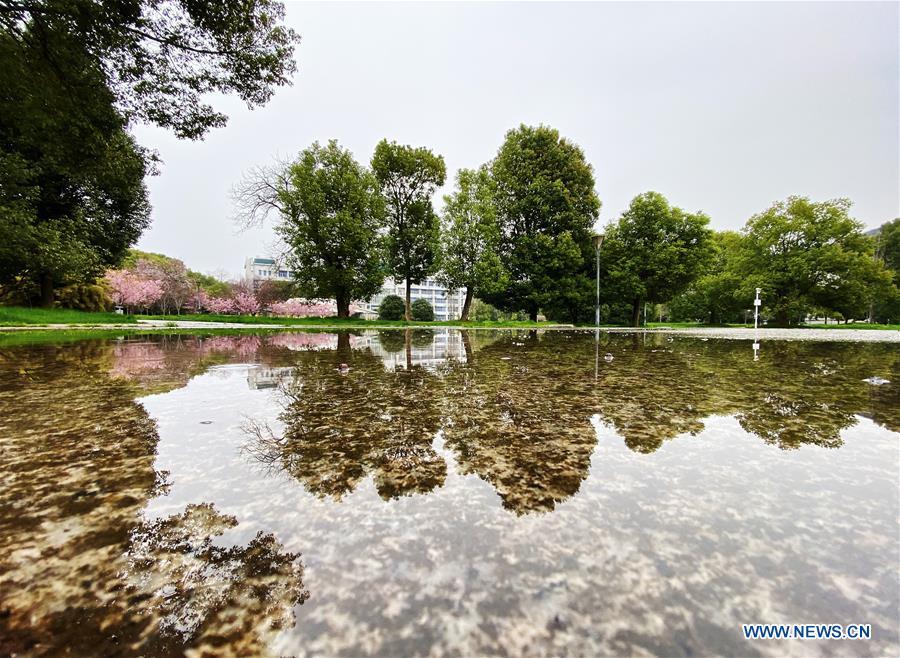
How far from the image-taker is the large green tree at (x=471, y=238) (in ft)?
93.1

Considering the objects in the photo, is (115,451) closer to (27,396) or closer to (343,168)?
(27,396)

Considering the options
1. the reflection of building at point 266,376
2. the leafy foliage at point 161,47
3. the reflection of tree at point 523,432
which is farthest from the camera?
the leafy foliage at point 161,47

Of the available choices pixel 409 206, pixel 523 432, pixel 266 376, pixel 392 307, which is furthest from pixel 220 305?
pixel 523 432

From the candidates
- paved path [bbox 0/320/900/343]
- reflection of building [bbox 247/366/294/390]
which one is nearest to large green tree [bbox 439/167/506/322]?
paved path [bbox 0/320/900/343]

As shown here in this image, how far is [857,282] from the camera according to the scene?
31.0m

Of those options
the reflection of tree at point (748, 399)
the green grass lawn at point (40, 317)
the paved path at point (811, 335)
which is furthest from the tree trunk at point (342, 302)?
the reflection of tree at point (748, 399)

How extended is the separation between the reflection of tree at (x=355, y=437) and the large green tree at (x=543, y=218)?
27.4m

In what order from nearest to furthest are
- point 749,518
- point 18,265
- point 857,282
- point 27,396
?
point 749,518
point 27,396
point 18,265
point 857,282

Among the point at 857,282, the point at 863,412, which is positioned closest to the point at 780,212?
the point at 857,282

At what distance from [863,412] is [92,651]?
5.55 m

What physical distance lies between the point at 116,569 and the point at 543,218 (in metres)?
33.0

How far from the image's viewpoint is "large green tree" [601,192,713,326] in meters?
31.1

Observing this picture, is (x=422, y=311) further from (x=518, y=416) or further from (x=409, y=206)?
(x=518, y=416)

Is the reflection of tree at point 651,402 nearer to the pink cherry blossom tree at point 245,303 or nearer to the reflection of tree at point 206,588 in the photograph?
the reflection of tree at point 206,588
